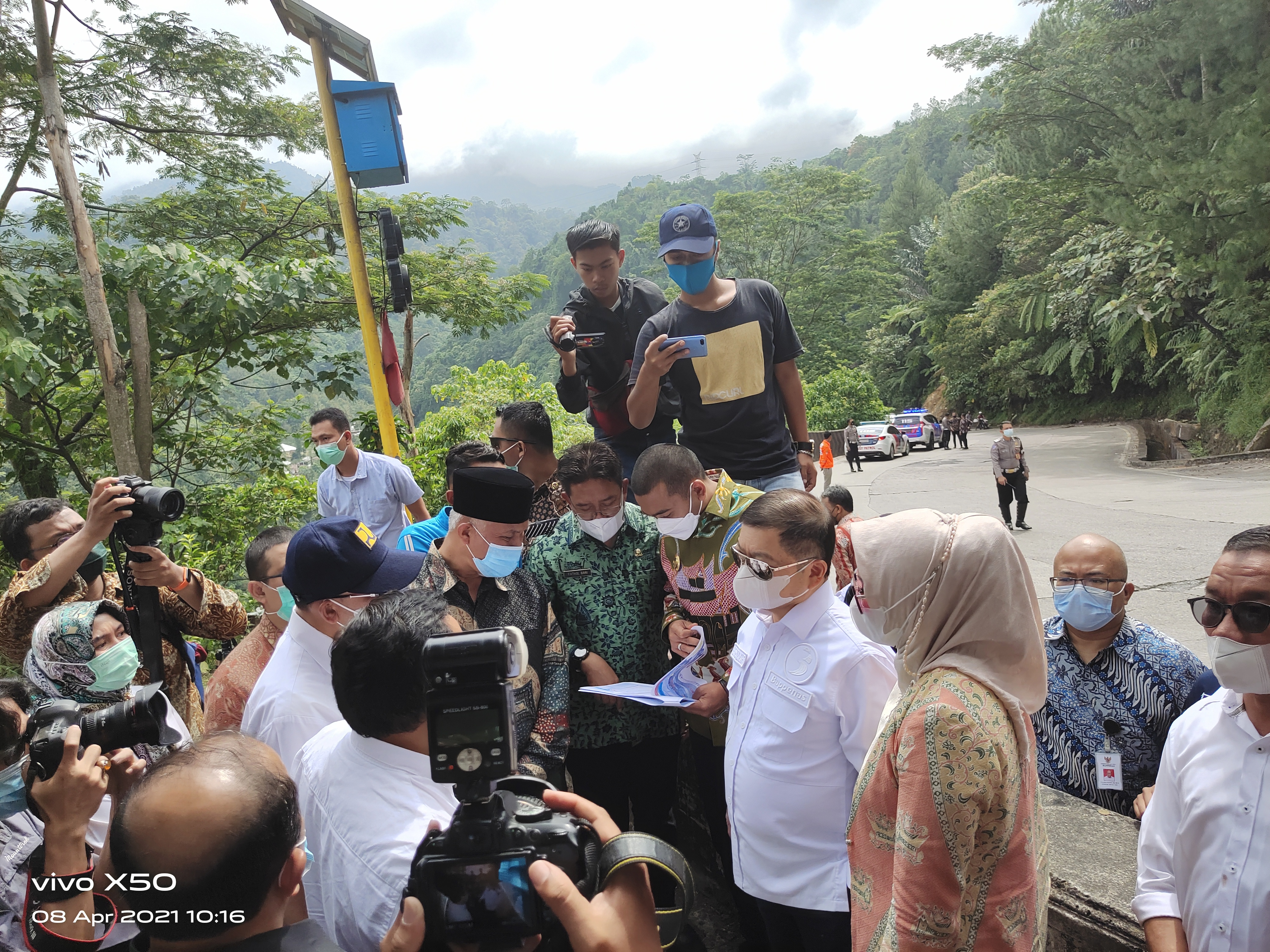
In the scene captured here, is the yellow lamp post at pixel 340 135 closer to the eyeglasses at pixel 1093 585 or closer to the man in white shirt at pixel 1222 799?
the eyeglasses at pixel 1093 585

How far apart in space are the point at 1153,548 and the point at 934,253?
37.7m

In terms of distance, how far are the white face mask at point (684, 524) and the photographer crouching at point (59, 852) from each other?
6.01 ft

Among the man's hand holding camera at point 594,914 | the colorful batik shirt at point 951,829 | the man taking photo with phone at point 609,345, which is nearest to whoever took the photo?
the man's hand holding camera at point 594,914

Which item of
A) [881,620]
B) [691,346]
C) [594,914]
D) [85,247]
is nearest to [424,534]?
[691,346]

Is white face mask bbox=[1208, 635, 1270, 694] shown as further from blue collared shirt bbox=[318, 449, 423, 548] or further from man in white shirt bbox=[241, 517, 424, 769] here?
blue collared shirt bbox=[318, 449, 423, 548]

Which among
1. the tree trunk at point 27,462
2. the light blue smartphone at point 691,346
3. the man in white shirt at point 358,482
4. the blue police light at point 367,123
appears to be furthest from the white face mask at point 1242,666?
the tree trunk at point 27,462

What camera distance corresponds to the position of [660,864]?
4.28ft

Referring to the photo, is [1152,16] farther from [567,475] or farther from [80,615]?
[80,615]

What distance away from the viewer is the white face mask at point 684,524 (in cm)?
308

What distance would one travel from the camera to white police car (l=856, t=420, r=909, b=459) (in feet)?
90.4

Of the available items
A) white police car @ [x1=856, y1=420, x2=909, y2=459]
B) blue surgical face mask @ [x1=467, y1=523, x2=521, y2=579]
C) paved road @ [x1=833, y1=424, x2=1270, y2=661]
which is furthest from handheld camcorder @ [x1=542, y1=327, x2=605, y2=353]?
white police car @ [x1=856, y1=420, x2=909, y2=459]

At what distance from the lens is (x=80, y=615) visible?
8.55 ft

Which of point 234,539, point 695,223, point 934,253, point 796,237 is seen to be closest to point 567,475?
point 695,223

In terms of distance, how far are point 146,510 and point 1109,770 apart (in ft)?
11.2
